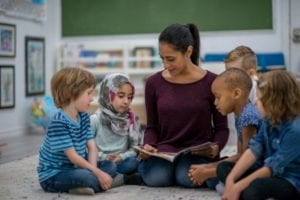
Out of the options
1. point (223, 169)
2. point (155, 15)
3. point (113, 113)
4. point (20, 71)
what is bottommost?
point (223, 169)

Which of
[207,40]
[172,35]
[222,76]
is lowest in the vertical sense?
[222,76]

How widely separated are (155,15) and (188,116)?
324 cm

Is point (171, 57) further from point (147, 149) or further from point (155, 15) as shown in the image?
point (155, 15)

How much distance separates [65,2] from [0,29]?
1276 mm

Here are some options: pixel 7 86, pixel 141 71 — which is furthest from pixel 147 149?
pixel 141 71

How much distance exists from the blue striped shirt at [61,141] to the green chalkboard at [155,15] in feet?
10.6

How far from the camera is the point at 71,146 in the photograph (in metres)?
2.07

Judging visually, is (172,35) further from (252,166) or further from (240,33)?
(240,33)

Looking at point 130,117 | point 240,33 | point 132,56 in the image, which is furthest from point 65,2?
point 130,117

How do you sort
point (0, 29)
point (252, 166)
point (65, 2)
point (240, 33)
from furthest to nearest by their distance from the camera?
point (65, 2)
point (240, 33)
point (0, 29)
point (252, 166)

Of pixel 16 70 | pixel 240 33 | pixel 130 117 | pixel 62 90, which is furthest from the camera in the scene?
pixel 240 33

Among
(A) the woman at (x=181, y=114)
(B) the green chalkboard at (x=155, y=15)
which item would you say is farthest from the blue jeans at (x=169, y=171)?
(B) the green chalkboard at (x=155, y=15)

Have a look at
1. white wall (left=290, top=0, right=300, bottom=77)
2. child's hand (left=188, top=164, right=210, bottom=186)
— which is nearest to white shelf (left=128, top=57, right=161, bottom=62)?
white wall (left=290, top=0, right=300, bottom=77)

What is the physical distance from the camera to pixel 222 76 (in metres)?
1.99
